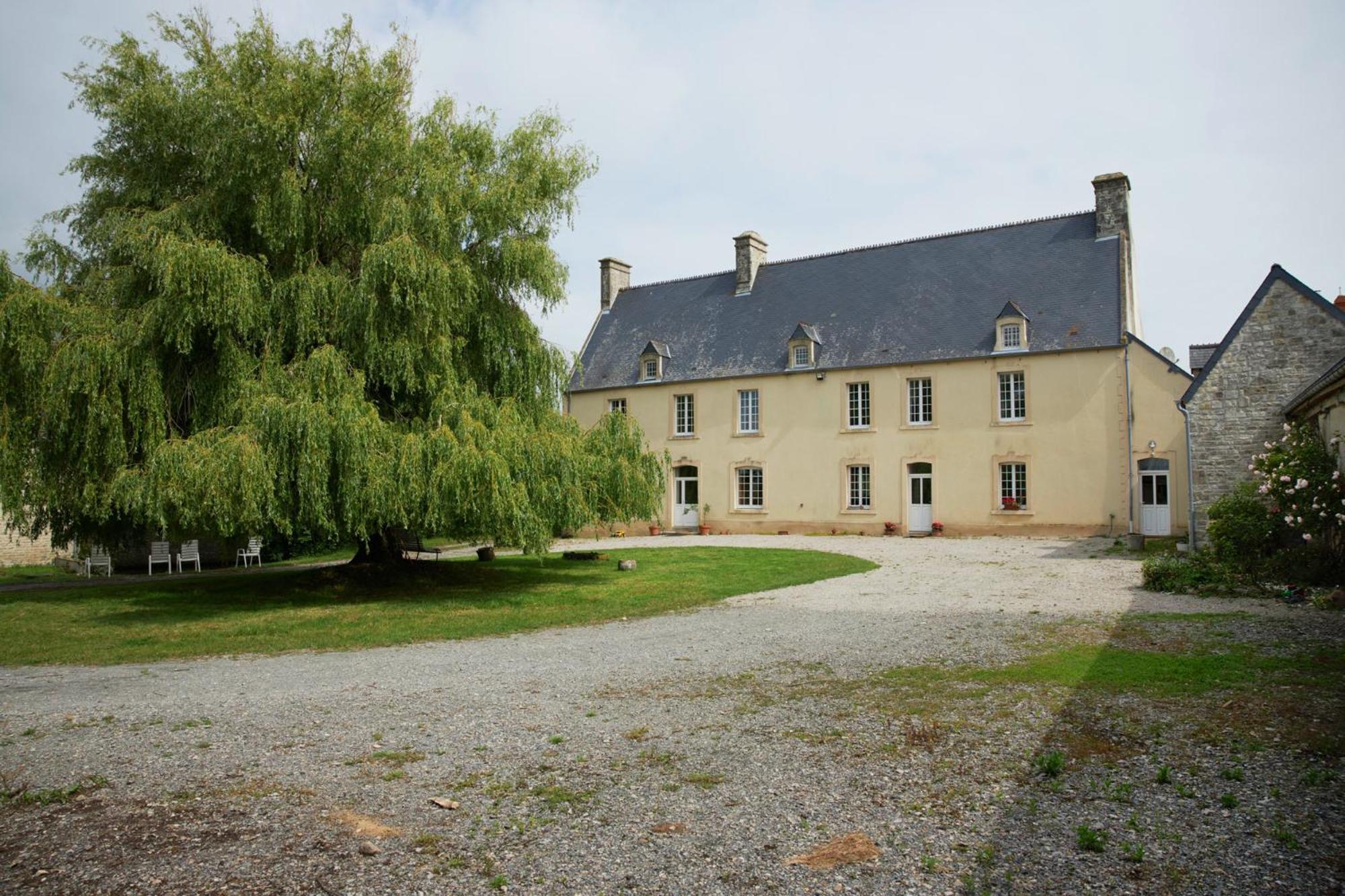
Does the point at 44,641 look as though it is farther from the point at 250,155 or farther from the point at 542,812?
the point at 542,812

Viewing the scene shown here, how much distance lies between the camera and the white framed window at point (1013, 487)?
23.7 m

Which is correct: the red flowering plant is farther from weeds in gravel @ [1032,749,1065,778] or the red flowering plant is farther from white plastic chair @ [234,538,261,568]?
white plastic chair @ [234,538,261,568]

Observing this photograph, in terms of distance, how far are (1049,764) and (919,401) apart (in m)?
21.2

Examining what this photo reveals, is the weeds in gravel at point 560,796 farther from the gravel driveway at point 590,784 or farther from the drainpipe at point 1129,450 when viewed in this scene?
the drainpipe at point 1129,450

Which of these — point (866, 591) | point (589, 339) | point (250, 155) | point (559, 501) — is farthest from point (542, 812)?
point (589, 339)

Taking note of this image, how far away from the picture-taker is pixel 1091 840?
3848mm

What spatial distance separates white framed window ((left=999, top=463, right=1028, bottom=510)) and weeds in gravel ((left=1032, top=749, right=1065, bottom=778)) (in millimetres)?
19815

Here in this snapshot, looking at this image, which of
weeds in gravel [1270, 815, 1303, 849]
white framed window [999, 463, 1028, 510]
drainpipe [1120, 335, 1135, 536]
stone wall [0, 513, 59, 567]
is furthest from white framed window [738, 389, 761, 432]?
weeds in gravel [1270, 815, 1303, 849]

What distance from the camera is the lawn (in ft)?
32.7

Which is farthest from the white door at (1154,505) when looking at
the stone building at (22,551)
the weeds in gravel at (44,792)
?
the stone building at (22,551)

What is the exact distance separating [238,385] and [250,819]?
30.0ft

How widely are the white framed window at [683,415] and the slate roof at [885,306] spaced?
656mm

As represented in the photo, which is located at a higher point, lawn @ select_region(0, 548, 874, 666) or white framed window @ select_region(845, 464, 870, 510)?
white framed window @ select_region(845, 464, 870, 510)

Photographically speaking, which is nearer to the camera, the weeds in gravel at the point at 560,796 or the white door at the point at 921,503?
the weeds in gravel at the point at 560,796
